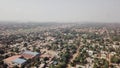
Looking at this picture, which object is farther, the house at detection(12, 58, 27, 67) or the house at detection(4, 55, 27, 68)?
the house at detection(4, 55, 27, 68)

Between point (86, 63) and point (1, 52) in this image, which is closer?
point (86, 63)

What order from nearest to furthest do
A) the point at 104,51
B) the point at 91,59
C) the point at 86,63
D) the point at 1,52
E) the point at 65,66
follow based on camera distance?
the point at 65,66, the point at 86,63, the point at 91,59, the point at 1,52, the point at 104,51

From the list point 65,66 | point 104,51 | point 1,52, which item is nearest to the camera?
point 65,66

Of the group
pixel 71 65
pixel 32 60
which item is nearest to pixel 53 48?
pixel 32 60

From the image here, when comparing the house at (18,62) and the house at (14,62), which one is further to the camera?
the house at (14,62)

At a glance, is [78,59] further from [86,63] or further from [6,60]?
[6,60]

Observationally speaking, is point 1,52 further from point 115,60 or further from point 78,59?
point 115,60

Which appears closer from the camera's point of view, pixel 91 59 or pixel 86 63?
pixel 86 63

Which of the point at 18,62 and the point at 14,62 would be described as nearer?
the point at 18,62

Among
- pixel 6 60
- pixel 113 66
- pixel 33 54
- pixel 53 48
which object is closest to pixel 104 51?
pixel 113 66
